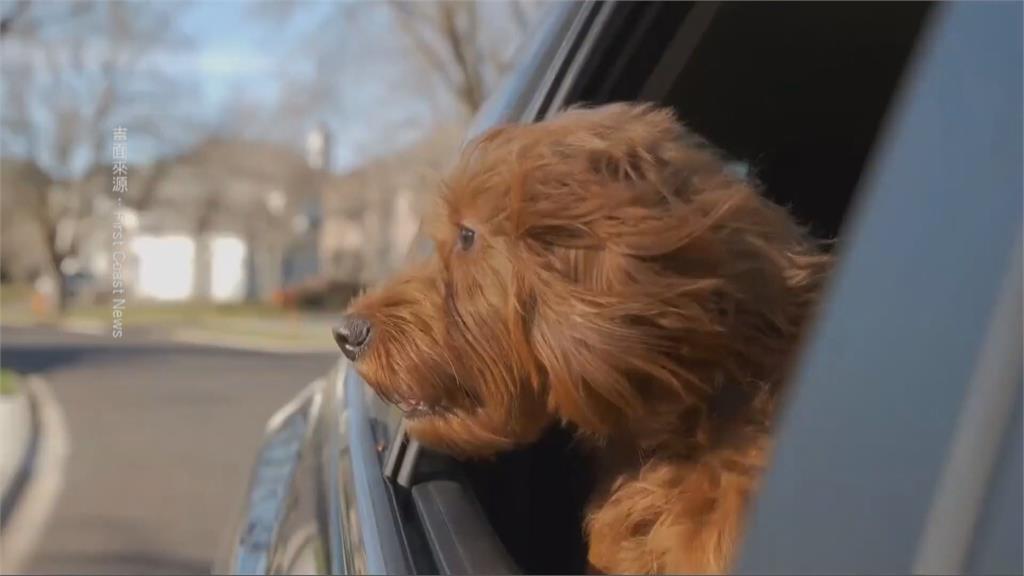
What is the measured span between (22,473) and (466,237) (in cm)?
801

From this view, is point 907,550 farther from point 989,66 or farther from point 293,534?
point 293,534

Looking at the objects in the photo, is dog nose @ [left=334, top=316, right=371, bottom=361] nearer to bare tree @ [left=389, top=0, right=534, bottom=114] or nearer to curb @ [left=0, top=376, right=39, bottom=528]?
curb @ [left=0, top=376, right=39, bottom=528]

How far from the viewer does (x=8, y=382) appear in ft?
44.0

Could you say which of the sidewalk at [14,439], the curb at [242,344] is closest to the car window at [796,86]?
the sidewalk at [14,439]

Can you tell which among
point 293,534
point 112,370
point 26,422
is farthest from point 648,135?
point 112,370

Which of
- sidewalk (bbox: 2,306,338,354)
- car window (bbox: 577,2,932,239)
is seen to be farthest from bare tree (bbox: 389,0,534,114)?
car window (bbox: 577,2,932,239)

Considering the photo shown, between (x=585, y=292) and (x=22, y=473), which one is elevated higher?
(x=585, y=292)

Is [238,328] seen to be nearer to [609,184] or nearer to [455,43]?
[455,43]

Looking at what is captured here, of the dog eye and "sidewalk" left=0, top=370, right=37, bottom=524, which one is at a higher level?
the dog eye

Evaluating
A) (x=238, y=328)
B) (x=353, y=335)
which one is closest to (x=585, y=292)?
(x=353, y=335)

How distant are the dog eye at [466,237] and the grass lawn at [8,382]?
1154cm

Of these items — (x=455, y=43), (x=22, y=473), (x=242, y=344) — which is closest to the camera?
(x=22, y=473)

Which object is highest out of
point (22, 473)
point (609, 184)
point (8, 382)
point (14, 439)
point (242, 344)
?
point (609, 184)

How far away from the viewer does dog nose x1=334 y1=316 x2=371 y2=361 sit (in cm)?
213
